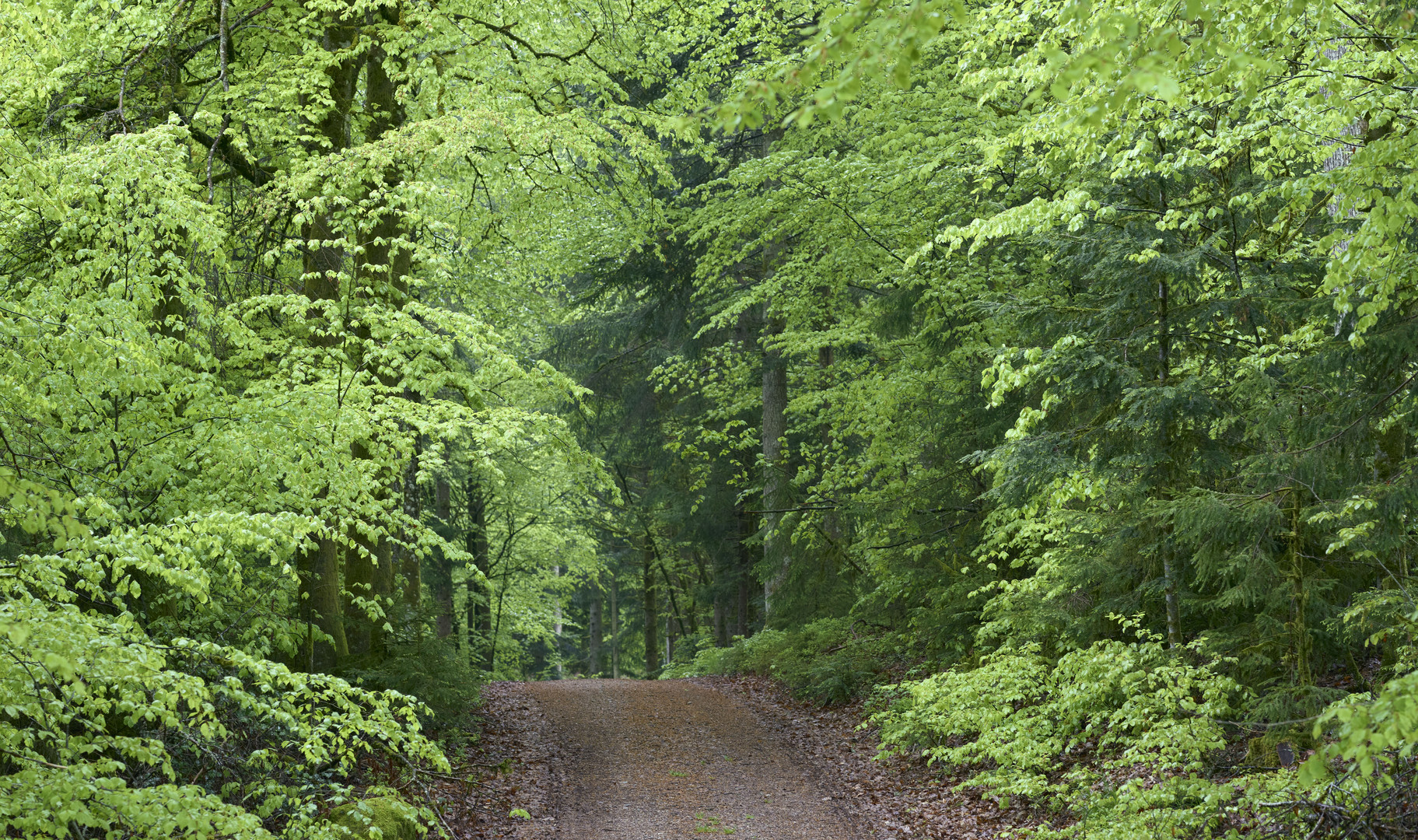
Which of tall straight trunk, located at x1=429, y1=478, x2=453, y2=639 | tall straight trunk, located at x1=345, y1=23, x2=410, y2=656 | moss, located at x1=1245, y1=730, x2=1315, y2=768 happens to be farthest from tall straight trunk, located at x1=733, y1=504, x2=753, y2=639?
moss, located at x1=1245, y1=730, x2=1315, y2=768

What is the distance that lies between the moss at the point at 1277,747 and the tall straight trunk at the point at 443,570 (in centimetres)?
1445

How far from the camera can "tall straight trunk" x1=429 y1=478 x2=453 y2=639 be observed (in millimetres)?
18359

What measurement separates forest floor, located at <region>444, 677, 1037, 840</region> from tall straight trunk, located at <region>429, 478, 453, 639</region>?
530 cm

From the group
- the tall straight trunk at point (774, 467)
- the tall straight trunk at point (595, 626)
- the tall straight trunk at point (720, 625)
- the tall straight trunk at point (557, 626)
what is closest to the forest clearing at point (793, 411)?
the tall straight trunk at point (774, 467)

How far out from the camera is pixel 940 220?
10688mm

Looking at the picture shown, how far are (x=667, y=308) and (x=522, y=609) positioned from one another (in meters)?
10.3

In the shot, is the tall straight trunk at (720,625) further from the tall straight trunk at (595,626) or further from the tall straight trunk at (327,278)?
the tall straight trunk at (327,278)

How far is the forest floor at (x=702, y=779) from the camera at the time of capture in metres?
8.03

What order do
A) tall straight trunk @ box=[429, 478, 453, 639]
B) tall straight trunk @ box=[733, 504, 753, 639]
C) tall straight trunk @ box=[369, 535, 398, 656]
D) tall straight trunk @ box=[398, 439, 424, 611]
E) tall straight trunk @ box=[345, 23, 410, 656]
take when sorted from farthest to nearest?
1. tall straight trunk @ box=[733, 504, 753, 639]
2. tall straight trunk @ box=[429, 478, 453, 639]
3. tall straight trunk @ box=[398, 439, 424, 611]
4. tall straight trunk @ box=[369, 535, 398, 656]
5. tall straight trunk @ box=[345, 23, 410, 656]

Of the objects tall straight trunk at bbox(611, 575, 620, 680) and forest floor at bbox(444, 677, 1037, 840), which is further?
tall straight trunk at bbox(611, 575, 620, 680)

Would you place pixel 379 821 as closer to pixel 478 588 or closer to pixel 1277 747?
pixel 1277 747

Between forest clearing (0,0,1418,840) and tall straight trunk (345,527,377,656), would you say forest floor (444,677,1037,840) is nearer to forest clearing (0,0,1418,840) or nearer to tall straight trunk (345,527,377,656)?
forest clearing (0,0,1418,840)

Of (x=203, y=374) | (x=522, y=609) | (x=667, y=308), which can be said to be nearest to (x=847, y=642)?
(x=667, y=308)

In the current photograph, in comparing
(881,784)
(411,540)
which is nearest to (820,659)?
(881,784)
